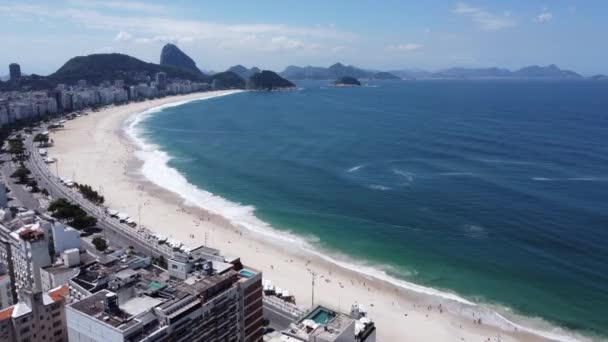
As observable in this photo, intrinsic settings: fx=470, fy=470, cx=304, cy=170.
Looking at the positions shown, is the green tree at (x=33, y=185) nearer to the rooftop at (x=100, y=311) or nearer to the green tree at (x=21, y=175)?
the green tree at (x=21, y=175)

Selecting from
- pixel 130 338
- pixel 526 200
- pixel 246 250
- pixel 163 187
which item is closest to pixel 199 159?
pixel 163 187

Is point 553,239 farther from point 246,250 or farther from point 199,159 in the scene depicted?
point 199,159

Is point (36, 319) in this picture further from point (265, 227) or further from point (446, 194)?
point (446, 194)

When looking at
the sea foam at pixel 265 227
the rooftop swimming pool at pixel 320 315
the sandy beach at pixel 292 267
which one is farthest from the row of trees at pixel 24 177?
the rooftop swimming pool at pixel 320 315

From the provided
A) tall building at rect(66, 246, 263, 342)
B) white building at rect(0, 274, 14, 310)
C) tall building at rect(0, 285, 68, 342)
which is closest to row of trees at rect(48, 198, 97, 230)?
white building at rect(0, 274, 14, 310)

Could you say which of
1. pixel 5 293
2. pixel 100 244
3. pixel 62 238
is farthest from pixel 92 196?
pixel 5 293
